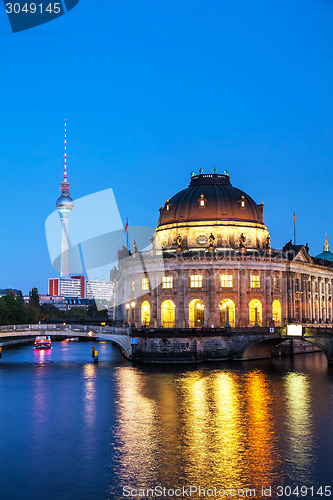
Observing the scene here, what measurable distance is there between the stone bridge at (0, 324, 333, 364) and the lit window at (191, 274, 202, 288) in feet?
57.3

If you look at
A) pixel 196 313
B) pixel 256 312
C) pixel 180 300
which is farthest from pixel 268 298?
pixel 180 300

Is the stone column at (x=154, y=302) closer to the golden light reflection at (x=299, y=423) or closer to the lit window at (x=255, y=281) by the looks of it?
the lit window at (x=255, y=281)

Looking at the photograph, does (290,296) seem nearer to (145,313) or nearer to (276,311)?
(276,311)

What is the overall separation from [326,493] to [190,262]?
82.0 metres

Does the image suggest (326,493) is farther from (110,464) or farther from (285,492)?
(110,464)

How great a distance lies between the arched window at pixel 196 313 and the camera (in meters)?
116

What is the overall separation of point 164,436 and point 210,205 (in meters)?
82.3

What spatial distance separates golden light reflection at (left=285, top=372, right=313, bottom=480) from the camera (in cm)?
3950

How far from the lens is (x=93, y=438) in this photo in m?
45.1

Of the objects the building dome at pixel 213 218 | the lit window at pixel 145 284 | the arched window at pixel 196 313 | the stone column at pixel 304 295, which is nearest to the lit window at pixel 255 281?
the building dome at pixel 213 218

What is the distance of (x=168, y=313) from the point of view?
4712 inches

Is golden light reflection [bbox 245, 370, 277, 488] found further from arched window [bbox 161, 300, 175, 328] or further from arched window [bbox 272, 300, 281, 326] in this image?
arched window [bbox 272, 300, 281, 326]

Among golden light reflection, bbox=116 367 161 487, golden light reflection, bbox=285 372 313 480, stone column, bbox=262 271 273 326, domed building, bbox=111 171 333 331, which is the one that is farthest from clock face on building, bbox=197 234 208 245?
golden light reflection, bbox=116 367 161 487

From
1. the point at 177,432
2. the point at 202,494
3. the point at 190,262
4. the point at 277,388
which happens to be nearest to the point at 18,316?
the point at 190,262
